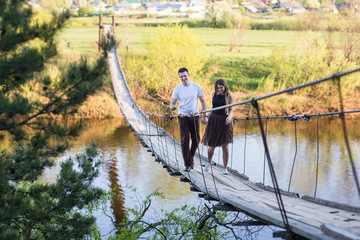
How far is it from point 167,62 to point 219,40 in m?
10.0

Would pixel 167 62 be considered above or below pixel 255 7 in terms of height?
below

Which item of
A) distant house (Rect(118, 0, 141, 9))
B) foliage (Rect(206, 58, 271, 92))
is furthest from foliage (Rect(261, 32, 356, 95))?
distant house (Rect(118, 0, 141, 9))

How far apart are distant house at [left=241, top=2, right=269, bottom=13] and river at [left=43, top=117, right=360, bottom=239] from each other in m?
14.9

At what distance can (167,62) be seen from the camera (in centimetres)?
1330

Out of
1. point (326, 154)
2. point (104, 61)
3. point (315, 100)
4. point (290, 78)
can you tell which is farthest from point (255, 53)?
point (104, 61)

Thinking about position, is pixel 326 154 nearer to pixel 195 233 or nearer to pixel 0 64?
pixel 195 233

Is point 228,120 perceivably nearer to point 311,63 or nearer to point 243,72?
point 311,63

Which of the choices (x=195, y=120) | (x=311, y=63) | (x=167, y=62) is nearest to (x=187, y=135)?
(x=195, y=120)

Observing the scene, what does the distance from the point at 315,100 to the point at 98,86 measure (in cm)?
1121

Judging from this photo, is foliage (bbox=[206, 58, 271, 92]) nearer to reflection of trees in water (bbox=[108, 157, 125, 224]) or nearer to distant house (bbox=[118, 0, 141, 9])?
reflection of trees in water (bbox=[108, 157, 125, 224])

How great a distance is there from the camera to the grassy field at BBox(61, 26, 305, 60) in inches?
790

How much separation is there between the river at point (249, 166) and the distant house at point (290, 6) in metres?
13.9

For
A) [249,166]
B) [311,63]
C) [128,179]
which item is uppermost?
[311,63]

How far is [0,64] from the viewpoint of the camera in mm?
2814
